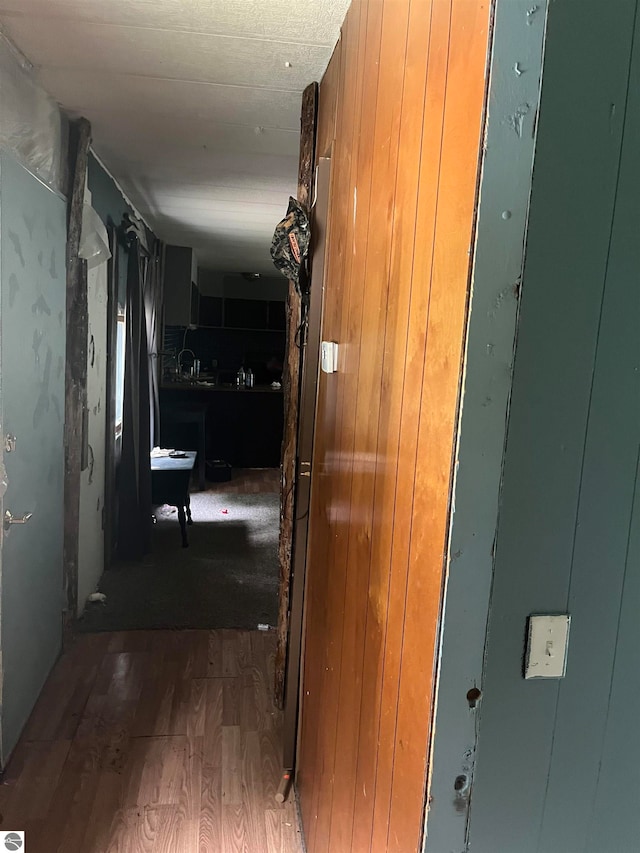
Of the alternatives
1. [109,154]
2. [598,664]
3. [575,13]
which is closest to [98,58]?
[109,154]

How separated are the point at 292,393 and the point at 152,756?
149cm

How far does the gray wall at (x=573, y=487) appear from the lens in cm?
79

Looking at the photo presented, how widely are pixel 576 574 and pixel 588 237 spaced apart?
1.58 ft

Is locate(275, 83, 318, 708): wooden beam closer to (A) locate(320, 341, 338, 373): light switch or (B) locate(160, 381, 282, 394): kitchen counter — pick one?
(A) locate(320, 341, 338, 373): light switch

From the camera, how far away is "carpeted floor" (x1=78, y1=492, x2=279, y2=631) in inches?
133

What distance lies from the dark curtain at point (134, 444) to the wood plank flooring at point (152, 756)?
1.09 metres

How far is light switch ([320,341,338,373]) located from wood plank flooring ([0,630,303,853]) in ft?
5.05

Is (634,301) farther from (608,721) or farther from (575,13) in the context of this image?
(608,721)

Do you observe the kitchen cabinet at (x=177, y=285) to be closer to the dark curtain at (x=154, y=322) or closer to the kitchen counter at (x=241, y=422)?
the dark curtain at (x=154, y=322)

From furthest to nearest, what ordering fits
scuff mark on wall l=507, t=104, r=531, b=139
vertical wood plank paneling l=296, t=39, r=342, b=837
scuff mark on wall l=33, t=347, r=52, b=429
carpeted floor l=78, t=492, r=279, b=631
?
carpeted floor l=78, t=492, r=279, b=631
scuff mark on wall l=33, t=347, r=52, b=429
vertical wood plank paneling l=296, t=39, r=342, b=837
scuff mark on wall l=507, t=104, r=531, b=139

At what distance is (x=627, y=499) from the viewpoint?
0.90m

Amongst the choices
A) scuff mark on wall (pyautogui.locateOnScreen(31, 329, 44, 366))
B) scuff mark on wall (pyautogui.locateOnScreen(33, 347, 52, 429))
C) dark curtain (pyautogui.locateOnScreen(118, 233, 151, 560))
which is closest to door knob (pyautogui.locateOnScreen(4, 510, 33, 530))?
scuff mark on wall (pyautogui.locateOnScreen(33, 347, 52, 429))

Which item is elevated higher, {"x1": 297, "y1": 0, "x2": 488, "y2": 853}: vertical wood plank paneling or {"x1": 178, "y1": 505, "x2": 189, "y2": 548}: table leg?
{"x1": 297, "y1": 0, "x2": 488, "y2": 853}: vertical wood plank paneling

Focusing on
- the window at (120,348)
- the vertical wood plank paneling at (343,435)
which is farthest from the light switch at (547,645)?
the window at (120,348)
